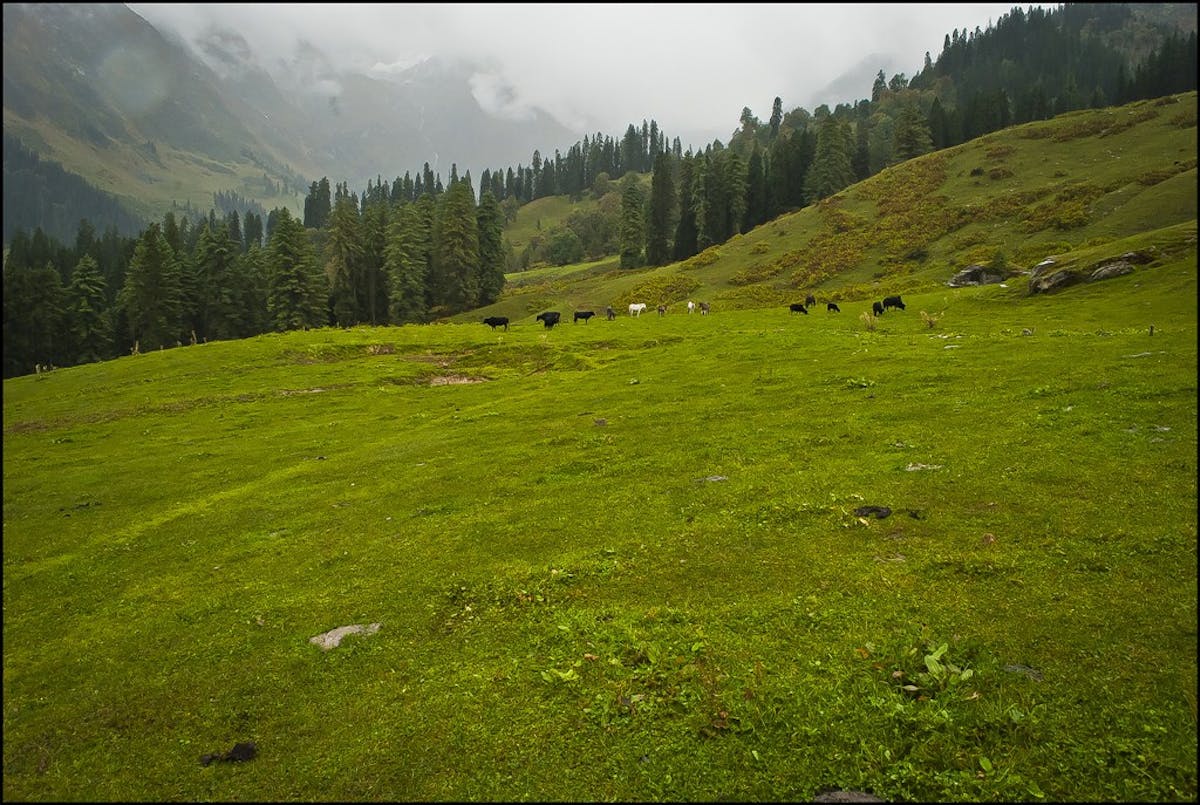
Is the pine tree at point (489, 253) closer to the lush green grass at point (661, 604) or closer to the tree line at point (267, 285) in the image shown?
the tree line at point (267, 285)

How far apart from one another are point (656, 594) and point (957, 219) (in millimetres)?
92736

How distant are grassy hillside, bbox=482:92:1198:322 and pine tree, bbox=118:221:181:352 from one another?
48545 mm

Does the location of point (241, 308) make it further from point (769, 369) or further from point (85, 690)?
point (85, 690)

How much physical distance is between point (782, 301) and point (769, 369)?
48.8 m

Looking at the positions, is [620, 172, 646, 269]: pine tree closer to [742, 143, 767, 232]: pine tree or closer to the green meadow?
[742, 143, 767, 232]: pine tree

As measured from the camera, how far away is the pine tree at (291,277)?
309 feet

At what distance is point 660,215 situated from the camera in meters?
137

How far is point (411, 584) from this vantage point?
12.2 m

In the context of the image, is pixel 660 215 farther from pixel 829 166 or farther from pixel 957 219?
pixel 957 219

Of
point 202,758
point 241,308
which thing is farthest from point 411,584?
point 241,308

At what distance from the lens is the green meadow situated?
6.96 metres

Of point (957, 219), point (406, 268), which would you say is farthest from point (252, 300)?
point (957, 219)

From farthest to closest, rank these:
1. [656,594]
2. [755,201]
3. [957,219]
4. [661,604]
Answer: [755,201], [957,219], [656,594], [661,604]

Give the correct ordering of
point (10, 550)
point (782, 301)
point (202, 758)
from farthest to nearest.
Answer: point (782, 301)
point (10, 550)
point (202, 758)
